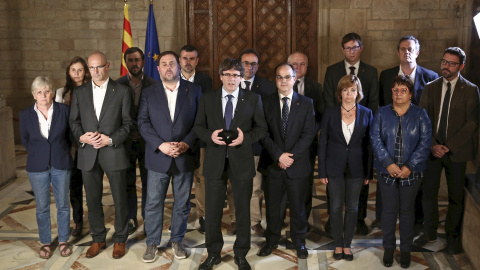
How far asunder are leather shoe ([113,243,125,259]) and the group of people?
0.01 m

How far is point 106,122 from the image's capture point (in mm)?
4430

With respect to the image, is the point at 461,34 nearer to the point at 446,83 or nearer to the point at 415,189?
the point at 446,83

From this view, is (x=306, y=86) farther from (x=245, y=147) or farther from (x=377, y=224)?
(x=377, y=224)

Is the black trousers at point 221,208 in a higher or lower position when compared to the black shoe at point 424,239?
higher

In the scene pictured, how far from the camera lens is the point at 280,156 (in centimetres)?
430

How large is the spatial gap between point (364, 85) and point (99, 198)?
264 cm

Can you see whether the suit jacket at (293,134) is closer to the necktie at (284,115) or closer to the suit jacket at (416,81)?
the necktie at (284,115)

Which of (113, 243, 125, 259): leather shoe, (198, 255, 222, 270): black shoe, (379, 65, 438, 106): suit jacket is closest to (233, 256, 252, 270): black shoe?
(198, 255, 222, 270): black shoe

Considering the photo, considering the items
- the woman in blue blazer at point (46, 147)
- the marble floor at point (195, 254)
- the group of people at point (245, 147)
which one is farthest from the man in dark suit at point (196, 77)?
the woman in blue blazer at point (46, 147)

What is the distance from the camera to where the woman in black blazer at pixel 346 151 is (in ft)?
14.2

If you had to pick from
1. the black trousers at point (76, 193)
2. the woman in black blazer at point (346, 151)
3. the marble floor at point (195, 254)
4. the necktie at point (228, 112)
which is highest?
the necktie at point (228, 112)

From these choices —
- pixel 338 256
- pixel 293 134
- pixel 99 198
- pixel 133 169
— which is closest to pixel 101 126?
pixel 99 198

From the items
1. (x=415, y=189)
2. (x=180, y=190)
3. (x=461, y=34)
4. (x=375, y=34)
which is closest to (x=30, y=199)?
(x=180, y=190)

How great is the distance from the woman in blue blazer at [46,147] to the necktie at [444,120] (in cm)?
322
